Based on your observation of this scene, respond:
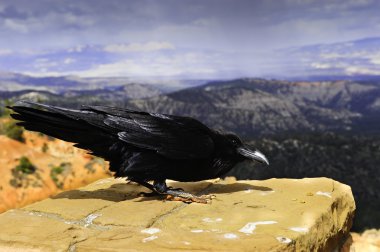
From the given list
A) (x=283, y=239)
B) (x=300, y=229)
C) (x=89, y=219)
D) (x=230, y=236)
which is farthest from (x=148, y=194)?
A: (x=283, y=239)

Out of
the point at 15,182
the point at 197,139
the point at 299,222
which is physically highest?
the point at 197,139

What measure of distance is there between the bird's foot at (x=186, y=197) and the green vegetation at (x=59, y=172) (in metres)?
19.1

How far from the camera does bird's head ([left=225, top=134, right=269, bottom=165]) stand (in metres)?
7.32

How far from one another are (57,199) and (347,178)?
7670 centimetres

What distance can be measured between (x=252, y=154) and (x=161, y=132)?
1602mm

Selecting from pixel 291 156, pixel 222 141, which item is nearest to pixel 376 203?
pixel 291 156

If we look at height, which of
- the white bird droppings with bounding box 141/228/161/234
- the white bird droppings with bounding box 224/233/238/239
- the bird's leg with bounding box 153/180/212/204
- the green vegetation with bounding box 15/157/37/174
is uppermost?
the bird's leg with bounding box 153/180/212/204

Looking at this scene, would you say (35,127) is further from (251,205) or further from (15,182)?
(15,182)

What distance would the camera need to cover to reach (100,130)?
692 cm

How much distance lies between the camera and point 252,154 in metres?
7.34

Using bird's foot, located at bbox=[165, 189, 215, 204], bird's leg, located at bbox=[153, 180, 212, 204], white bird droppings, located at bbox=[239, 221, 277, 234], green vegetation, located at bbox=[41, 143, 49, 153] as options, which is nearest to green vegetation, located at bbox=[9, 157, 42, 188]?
green vegetation, located at bbox=[41, 143, 49, 153]

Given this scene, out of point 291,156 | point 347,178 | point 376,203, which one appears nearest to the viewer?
point 376,203

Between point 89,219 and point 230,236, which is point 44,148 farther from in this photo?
point 230,236

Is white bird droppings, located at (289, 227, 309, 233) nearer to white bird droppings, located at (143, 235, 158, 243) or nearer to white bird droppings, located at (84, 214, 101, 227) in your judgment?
white bird droppings, located at (143, 235, 158, 243)
